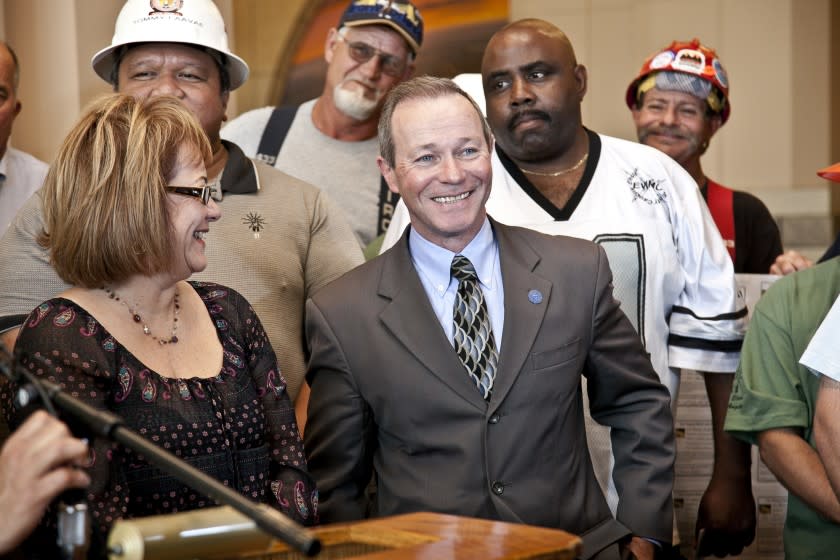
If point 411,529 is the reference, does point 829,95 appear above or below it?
above

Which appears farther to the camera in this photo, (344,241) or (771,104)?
(771,104)

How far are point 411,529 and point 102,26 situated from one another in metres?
3.73

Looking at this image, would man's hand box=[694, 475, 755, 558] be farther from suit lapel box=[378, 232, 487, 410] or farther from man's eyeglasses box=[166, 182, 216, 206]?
man's eyeglasses box=[166, 182, 216, 206]

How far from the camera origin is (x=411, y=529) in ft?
6.22

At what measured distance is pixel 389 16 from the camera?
4215 millimetres

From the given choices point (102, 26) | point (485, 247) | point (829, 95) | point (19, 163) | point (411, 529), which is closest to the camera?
point (411, 529)

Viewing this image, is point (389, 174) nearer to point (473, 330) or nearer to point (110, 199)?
point (473, 330)

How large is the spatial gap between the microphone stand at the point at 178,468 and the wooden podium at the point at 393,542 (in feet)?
0.31

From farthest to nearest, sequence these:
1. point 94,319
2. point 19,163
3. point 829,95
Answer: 1. point 829,95
2. point 19,163
3. point 94,319

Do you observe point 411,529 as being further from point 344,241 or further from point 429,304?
point 344,241

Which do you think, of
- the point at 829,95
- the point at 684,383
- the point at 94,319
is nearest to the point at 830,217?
the point at 829,95

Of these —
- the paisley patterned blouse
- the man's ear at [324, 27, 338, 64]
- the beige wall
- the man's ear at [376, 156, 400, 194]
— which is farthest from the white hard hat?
the beige wall

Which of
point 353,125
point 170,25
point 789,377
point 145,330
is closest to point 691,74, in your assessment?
point 353,125

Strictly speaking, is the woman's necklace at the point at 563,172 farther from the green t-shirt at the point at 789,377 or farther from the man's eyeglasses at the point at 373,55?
the man's eyeglasses at the point at 373,55
